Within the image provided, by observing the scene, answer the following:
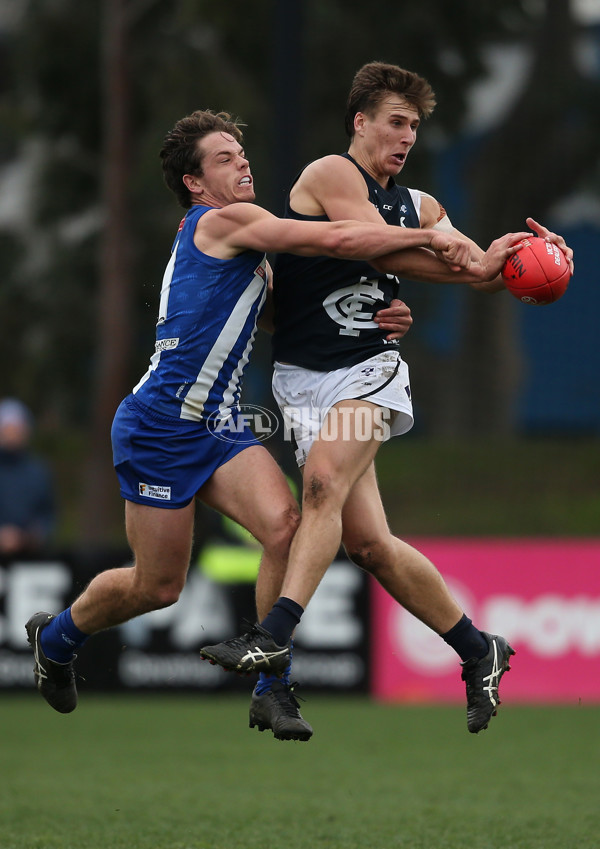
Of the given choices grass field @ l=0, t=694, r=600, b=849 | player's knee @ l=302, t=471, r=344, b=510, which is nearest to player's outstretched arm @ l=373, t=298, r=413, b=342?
player's knee @ l=302, t=471, r=344, b=510

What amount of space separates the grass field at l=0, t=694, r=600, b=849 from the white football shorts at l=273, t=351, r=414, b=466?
1.81 metres

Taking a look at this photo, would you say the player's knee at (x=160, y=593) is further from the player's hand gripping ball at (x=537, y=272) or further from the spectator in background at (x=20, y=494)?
the spectator in background at (x=20, y=494)

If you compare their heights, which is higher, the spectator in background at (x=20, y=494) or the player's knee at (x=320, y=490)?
the spectator in background at (x=20, y=494)

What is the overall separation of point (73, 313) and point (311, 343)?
14710 mm

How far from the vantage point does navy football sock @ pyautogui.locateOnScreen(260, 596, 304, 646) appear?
5441mm

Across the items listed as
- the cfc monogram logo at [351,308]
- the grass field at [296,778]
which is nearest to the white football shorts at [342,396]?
the cfc monogram logo at [351,308]

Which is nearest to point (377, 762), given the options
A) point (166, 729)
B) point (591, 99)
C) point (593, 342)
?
point (166, 729)

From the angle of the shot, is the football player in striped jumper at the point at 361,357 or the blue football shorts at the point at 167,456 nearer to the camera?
the football player in striped jumper at the point at 361,357

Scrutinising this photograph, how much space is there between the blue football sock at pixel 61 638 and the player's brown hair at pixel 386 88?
101 inches

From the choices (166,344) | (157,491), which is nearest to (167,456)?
(157,491)

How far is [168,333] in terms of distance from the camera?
5891 mm

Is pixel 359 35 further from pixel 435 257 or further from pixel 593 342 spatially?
pixel 435 257

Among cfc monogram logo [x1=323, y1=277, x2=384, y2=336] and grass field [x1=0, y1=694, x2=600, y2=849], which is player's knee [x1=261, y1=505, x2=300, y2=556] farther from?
grass field [x1=0, y1=694, x2=600, y2=849]

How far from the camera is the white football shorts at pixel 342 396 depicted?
5.83m
